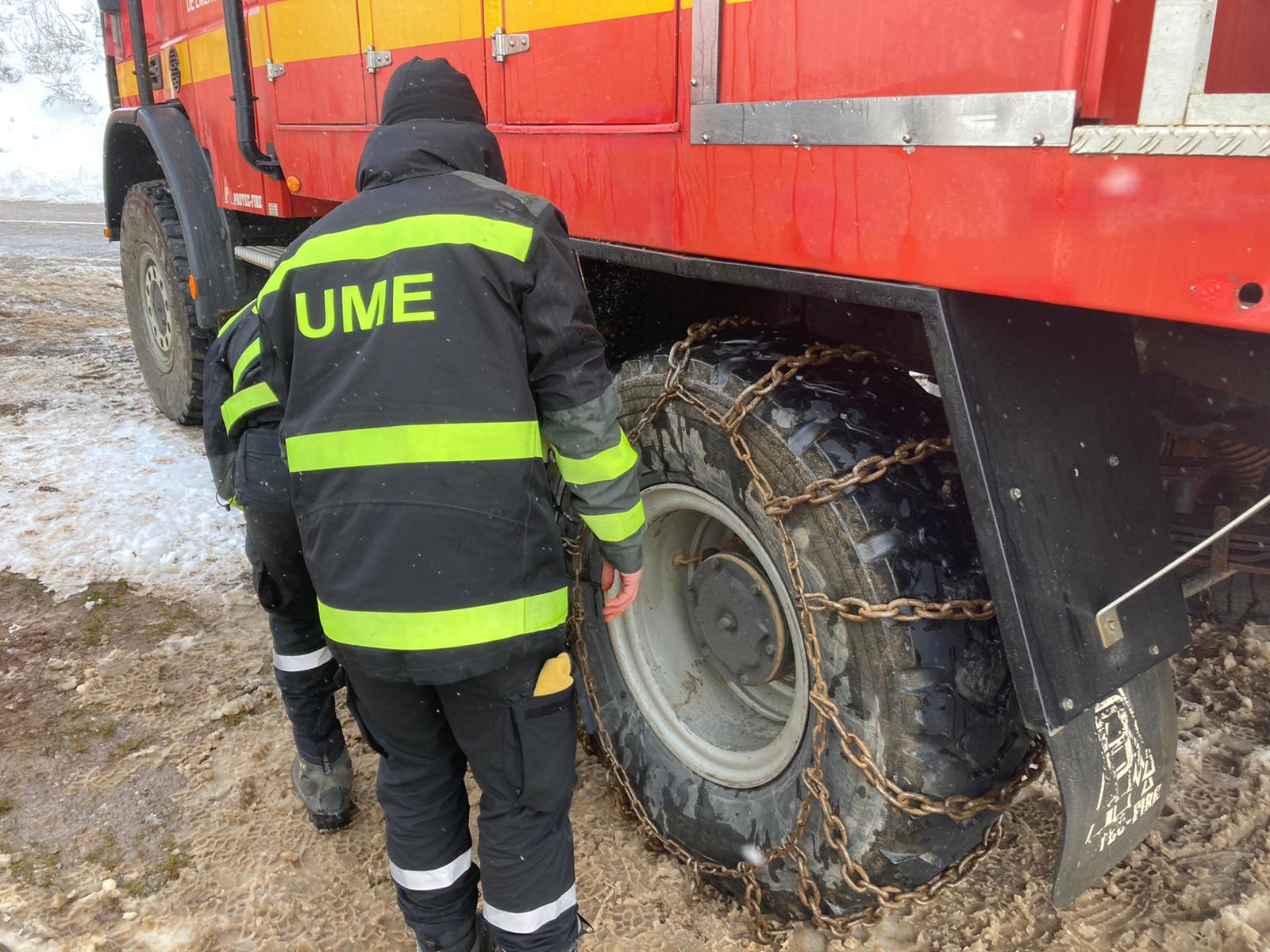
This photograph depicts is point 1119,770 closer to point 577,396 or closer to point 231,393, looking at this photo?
point 577,396

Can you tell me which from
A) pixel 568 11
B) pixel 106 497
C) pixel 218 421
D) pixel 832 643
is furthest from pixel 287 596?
pixel 106 497

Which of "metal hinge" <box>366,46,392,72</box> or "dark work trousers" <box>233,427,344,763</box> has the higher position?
"metal hinge" <box>366,46,392,72</box>

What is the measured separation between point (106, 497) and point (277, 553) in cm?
278

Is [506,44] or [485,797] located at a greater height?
[506,44]

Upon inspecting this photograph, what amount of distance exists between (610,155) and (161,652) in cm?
240

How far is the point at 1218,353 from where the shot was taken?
4.59 ft

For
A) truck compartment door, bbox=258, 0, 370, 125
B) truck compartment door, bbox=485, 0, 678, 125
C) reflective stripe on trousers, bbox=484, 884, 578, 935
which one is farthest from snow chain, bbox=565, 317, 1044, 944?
truck compartment door, bbox=258, 0, 370, 125

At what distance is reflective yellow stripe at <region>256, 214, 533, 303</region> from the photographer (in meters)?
1.60

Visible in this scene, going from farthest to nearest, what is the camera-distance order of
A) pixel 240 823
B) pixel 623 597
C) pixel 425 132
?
pixel 240 823 → pixel 623 597 → pixel 425 132

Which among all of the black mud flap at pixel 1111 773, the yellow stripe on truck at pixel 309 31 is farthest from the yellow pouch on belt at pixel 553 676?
the yellow stripe on truck at pixel 309 31

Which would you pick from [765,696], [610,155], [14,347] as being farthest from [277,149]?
[14,347]

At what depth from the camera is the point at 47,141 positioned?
21.7m

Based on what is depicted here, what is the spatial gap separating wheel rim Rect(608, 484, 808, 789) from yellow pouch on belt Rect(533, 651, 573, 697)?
19.4 inches

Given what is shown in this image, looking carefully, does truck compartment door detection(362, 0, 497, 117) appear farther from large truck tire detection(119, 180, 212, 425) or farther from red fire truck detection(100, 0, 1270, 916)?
large truck tire detection(119, 180, 212, 425)
